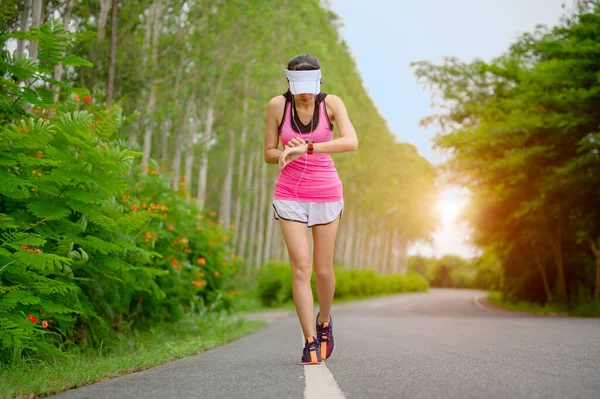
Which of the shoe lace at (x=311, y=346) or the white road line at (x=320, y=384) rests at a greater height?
the shoe lace at (x=311, y=346)

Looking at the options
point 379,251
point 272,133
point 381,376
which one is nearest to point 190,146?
point 272,133

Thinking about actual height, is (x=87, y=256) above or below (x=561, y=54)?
below

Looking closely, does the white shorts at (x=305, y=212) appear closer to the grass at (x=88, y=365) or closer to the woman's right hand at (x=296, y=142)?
the woman's right hand at (x=296, y=142)

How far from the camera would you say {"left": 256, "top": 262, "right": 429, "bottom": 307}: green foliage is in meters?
30.2

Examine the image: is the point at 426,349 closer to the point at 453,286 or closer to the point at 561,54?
the point at 561,54

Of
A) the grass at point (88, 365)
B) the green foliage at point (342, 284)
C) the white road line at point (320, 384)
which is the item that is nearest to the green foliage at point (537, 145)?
the green foliage at point (342, 284)

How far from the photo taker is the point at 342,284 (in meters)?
38.3

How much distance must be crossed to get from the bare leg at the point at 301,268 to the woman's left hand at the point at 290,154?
53cm

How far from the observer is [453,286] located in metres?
106

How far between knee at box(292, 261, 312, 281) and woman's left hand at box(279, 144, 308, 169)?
2.68ft

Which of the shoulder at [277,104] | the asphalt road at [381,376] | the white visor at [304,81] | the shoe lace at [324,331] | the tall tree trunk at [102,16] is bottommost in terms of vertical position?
the asphalt road at [381,376]

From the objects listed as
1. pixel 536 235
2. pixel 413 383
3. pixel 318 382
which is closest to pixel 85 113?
pixel 318 382

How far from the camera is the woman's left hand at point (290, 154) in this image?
527 cm

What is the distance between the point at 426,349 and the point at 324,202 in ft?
7.70
